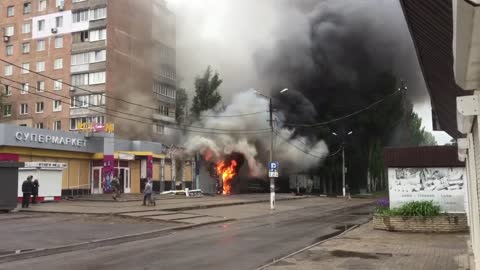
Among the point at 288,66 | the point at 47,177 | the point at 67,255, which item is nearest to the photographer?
the point at 67,255

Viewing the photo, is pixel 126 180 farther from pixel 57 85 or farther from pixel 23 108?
pixel 23 108

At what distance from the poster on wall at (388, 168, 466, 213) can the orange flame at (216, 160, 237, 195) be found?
31.6 m

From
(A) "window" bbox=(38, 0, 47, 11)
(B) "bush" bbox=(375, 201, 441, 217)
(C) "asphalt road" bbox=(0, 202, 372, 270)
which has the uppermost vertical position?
(A) "window" bbox=(38, 0, 47, 11)

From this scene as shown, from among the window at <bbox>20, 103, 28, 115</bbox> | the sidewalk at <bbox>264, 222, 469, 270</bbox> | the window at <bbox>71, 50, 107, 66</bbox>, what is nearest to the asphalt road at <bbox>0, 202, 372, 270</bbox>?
the sidewalk at <bbox>264, 222, 469, 270</bbox>

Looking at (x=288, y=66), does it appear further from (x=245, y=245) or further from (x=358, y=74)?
(x=245, y=245)

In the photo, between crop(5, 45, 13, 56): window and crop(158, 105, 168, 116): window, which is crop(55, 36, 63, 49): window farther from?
crop(158, 105, 168, 116): window

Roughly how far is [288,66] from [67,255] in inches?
1590

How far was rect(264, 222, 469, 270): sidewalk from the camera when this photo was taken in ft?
32.1

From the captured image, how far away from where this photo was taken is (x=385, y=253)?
1147cm

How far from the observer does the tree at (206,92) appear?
164 ft

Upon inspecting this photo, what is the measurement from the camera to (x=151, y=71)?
1823 inches

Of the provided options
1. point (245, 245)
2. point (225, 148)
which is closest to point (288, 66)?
point (225, 148)

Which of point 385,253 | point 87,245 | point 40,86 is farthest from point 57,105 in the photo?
point 385,253

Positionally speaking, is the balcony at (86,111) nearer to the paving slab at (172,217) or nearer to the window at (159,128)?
the window at (159,128)
